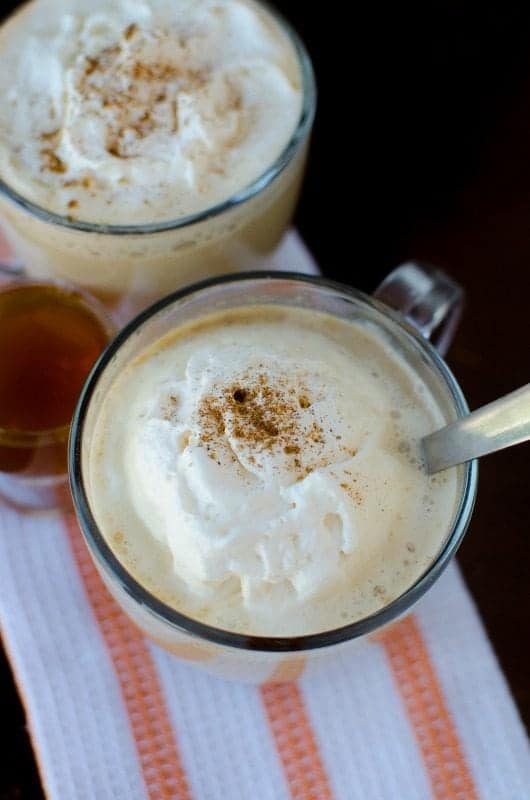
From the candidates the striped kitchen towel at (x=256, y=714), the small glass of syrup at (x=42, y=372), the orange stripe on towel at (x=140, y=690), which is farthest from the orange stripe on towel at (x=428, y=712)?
the small glass of syrup at (x=42, y=372)

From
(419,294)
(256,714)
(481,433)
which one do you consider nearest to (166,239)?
(419,294)

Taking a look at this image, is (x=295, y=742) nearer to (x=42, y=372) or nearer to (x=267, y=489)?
(x=267, y=489)

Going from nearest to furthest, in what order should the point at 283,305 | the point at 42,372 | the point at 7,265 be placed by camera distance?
the point at 283,305, the point at 42,372, the point at 7,265

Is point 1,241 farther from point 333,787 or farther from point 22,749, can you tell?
point 333,787

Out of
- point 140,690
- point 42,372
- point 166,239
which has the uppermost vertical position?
point 166,239

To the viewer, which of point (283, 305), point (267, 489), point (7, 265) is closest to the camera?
point (267, 489)
